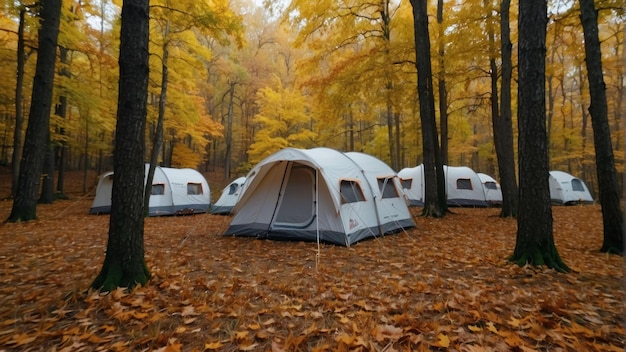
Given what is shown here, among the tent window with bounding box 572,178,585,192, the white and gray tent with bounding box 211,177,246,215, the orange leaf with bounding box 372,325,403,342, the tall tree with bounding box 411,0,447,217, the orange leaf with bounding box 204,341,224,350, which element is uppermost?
the tall tree with bounding box 411,0,447,217

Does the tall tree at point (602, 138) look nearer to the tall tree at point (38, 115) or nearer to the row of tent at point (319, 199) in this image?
the row of tent at point (319, 199)

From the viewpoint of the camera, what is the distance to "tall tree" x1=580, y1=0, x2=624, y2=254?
486 cm

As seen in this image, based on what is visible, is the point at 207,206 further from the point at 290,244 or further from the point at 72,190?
the point at 72,190

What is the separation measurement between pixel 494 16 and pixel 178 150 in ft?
67.6

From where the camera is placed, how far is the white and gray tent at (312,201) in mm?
6156

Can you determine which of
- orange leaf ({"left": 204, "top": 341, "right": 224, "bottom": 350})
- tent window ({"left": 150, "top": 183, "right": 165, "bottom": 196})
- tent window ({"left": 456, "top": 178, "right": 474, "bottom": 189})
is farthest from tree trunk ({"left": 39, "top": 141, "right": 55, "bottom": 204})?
tent window ({"left": 456, "top": 178, "right": 474, "bottom": 189})

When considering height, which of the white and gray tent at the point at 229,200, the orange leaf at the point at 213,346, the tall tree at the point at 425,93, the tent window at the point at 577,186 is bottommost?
the orange leaf at the point at 213,346

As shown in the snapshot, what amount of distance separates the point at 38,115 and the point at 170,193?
4588 millimetres

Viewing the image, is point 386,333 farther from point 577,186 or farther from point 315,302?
point 577,186

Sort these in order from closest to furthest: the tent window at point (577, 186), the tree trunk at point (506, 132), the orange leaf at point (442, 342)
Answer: the orange leaf at point (442, 342) < the tree trunk at point (506, 132) < the tent window at point (577, 186)

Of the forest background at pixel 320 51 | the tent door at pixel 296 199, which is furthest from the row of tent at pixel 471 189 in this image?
the tent door at pixel 296 199

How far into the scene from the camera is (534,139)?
13.3 ft

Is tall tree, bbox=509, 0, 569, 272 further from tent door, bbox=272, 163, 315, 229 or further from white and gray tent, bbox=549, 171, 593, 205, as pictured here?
white and gray tent, bbox=549, 171, 593, 205

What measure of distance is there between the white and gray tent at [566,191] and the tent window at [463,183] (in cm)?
444
